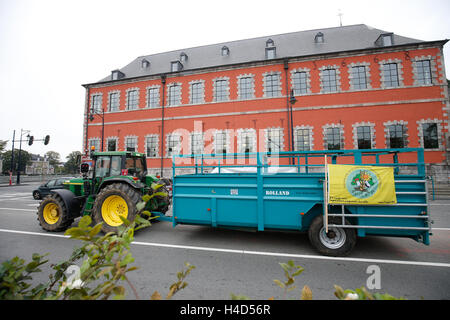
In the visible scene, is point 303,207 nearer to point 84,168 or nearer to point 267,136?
point 84,168

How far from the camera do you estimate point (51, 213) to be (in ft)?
20.7

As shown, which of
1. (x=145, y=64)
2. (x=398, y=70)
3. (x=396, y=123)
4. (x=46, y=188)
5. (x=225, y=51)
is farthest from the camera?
(x=145, y=64)

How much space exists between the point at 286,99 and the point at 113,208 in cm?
1695

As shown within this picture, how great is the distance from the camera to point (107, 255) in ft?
4.18

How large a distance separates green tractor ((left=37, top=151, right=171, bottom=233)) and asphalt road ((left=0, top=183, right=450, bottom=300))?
62 cm

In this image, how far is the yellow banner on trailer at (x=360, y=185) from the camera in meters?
4.07

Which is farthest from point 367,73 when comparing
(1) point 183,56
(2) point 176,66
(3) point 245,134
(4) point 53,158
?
(4) point 53,158

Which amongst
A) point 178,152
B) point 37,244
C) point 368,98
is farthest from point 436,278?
point 178,152

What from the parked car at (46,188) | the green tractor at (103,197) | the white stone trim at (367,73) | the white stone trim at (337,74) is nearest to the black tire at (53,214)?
the green tractor at (103,197)

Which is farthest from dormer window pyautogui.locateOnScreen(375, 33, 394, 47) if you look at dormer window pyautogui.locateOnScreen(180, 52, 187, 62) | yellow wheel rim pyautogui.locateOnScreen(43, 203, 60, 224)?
yellow wheel rim pyautogui.locateOnScreen(43, 203, 60, 224)

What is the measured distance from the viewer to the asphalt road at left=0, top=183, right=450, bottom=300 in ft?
10.2

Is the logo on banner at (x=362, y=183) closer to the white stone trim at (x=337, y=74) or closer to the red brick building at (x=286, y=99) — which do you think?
the red brick building at (x=286, y=99)

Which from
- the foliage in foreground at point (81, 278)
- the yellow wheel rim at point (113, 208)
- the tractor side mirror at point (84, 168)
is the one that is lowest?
the yellow wheel rim at point (113, 208)

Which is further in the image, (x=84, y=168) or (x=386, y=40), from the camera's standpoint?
(x=386, y=40)
